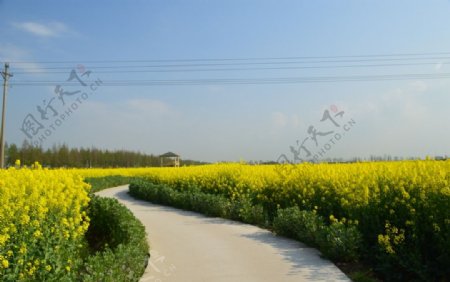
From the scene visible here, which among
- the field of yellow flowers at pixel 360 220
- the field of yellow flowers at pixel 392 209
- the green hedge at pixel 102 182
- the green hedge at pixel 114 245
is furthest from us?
the green hedge at pixel 102 182

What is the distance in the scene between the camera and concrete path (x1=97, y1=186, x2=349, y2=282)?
534 cm

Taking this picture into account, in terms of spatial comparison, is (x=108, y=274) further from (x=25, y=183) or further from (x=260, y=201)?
(x=260, y=201)

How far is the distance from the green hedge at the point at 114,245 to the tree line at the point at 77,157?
42.5 m

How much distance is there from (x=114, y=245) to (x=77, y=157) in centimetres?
5591

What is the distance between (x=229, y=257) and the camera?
6203mm

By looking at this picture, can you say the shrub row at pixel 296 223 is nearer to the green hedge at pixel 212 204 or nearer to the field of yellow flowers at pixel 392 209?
the green hedge at pixel 212 204

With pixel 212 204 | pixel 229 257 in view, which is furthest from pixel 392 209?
pixel 212 204

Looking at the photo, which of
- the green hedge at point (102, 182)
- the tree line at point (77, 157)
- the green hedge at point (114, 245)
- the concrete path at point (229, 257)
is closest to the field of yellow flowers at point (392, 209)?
the concrete path at point (229, 257)

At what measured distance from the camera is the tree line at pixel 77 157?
51975 millimetres

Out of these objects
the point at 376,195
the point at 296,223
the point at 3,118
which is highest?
the point at 3,118

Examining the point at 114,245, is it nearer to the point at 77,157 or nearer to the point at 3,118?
the point at 3,118

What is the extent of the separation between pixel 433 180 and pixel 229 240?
374 cm

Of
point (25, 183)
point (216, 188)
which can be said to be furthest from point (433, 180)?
point (216, 188)

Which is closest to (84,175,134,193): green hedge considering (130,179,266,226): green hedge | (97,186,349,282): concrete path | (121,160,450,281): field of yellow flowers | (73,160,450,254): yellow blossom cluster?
(130,179,266,226): green hedge
